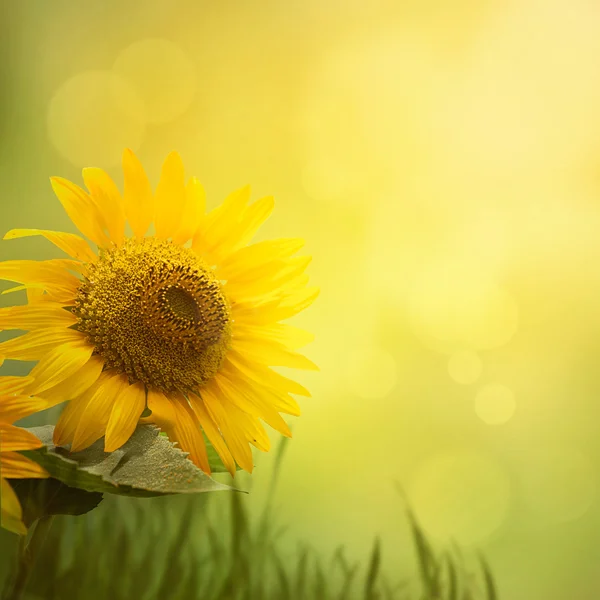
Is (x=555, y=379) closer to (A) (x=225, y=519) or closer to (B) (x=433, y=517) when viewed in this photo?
(B) (x=433, y=517)

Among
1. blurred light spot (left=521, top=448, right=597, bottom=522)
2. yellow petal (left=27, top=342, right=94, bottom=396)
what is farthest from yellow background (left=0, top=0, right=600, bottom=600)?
yellow petal (left=27, top=342, right=94, bottom=396)

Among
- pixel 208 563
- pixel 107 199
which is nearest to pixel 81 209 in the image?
pixel 107 199

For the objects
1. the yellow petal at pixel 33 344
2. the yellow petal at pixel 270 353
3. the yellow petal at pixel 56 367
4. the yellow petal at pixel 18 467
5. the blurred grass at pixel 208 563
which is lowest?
the blurred grass at pixel 208 563

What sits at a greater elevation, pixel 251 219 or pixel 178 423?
pixel 251 219

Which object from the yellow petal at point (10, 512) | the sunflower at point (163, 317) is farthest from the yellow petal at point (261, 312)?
the yellow petal at point (10, 512)

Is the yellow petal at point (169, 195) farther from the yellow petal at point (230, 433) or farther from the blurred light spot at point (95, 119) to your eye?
the blurred light spot at point (95, 119)

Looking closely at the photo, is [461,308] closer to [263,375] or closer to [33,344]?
[263,375]
